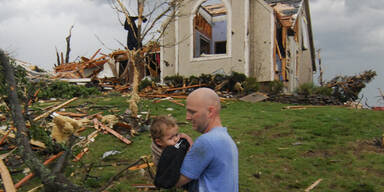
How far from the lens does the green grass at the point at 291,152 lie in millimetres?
4793

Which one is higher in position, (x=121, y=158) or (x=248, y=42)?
(x=248, y=42)

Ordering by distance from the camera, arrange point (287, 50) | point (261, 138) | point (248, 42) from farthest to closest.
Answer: point (287, 50) < point (248, 42) < point (261, 138)

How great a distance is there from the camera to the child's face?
271 centimetres

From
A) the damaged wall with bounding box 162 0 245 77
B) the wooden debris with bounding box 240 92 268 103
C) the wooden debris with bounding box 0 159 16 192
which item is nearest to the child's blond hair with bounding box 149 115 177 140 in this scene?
the wooden debris with bounding box 0 159 16 192

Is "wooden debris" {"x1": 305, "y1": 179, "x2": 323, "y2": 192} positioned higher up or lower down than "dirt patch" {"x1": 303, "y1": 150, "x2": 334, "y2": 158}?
lower down

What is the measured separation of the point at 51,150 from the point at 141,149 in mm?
1775

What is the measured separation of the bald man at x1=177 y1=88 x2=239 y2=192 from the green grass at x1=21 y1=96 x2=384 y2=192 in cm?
189

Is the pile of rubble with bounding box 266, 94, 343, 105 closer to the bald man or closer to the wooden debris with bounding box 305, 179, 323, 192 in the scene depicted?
the wooden debris with bounding box 305, 179, 323, 192

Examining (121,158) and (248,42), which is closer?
(121,158)

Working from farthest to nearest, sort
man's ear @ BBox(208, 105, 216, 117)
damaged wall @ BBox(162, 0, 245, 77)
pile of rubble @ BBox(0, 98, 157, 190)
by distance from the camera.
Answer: damaged wall @ BBox(162, 0, 245, 77) < pile of rubble @ BBox(0, 98, 157, 190) < man's ear @ BBox(208, 105, 216, 117)

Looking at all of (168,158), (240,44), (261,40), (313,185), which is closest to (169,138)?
(168,158)

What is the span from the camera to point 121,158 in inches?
225

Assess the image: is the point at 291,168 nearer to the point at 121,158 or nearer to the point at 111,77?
the point at 121,158

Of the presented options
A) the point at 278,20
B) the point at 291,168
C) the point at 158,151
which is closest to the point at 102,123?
the point at 291,168
